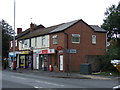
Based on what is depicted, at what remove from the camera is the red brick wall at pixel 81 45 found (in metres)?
34.7

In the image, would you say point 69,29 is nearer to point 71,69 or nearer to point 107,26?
point 71,69

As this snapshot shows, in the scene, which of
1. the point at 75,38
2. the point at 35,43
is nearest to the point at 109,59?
the point at 75,38

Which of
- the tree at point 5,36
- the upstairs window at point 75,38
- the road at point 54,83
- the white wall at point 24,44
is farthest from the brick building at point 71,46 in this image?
the tree at point 5,36

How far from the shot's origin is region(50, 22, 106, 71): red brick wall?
1364 inches

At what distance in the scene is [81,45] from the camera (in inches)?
1412

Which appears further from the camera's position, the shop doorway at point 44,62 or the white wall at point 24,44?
the white wall at point 24,44

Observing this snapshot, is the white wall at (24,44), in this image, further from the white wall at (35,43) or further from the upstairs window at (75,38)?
the upstairs window at (75,38)

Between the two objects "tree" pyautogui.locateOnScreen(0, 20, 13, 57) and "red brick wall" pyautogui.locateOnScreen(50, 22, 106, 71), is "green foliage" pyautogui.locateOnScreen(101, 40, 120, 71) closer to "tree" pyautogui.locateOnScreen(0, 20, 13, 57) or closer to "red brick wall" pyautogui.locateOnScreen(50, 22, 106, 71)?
"red brick wall" pyautogui.locateOnScreen(50, 22, 106, 71)

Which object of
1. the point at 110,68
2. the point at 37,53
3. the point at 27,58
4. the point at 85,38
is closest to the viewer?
the point at 110,68

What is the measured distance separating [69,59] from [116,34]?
101 ft

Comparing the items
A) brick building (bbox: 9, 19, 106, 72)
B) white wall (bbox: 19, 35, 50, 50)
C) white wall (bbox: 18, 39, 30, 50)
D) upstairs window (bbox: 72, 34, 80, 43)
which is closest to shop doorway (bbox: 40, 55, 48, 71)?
brick building (bbox: 9, 19, 106, 72)

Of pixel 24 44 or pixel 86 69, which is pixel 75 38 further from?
pixel 24 44

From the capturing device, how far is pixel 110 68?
32031mm

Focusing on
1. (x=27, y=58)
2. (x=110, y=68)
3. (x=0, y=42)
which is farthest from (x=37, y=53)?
(x=0, y=42)
